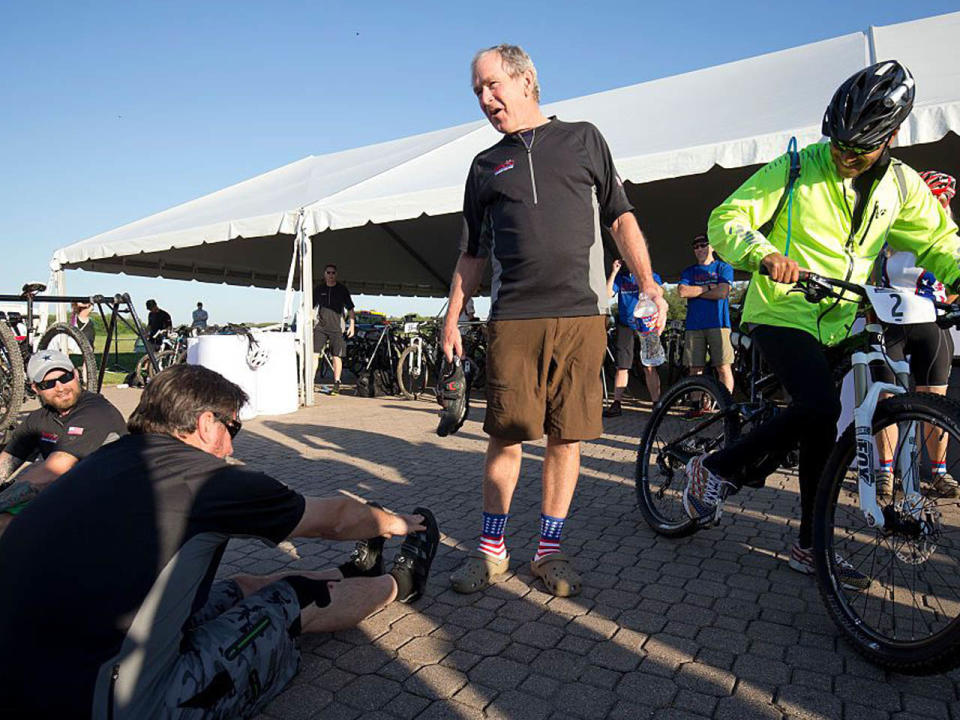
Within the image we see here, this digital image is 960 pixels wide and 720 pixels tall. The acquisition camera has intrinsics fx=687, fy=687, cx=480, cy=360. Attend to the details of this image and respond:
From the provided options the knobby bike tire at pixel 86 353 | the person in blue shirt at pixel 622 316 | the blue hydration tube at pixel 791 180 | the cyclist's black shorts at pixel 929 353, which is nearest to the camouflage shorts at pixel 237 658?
the blue hydration tube at pixel 791 180

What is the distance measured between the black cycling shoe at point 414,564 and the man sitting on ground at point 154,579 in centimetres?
54

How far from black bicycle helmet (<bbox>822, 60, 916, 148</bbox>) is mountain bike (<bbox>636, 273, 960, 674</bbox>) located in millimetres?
515

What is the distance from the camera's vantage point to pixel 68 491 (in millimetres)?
1672

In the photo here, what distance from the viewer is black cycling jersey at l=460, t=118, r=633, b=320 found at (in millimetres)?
2723

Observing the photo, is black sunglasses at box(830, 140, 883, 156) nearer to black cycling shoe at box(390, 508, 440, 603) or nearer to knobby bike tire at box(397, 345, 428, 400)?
black cycling shoe at box(390, 508, 440, 603)

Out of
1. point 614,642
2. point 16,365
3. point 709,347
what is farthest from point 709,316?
point 16,365

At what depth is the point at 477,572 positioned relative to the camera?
2.85 metres

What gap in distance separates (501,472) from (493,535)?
0.91ft

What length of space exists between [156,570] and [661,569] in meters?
2.17

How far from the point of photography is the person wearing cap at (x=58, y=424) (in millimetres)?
3652

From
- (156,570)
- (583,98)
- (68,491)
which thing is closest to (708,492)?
(156,570)

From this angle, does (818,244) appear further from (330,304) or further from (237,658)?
(330,304)

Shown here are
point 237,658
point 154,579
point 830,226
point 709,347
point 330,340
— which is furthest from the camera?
point 330,340

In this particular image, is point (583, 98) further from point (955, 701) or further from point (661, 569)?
point (955, 701)
